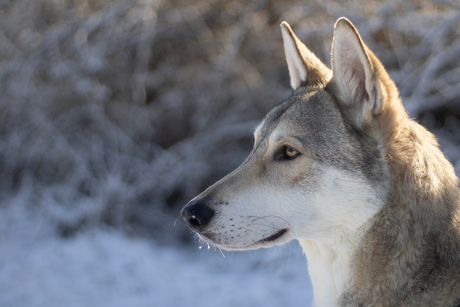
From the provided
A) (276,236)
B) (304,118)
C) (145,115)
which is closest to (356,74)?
(304,118)

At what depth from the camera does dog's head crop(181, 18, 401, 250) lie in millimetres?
2189

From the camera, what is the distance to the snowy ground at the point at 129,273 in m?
4.76

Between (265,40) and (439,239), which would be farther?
(265,40)

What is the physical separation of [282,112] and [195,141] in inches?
137

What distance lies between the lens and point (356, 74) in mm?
2311

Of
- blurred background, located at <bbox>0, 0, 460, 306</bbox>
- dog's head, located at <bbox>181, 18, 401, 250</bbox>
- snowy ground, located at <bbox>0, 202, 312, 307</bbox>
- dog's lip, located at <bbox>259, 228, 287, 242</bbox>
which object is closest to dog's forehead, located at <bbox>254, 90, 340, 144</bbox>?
dog's head, located at <bbox>181, 18, 401, 250</bbox>

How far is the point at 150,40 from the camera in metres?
6.04

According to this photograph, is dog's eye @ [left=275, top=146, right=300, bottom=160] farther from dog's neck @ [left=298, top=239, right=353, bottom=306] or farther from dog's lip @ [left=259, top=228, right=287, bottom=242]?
dog's neck @ [left=298, top=239, right=353, bottom=306]

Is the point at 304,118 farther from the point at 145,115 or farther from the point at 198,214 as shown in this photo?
the point at 145,115

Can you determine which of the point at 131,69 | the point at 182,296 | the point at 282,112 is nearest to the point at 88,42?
the point at 131,69

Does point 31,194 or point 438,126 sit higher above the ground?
point 438,126

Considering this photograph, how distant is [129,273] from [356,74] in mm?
4172

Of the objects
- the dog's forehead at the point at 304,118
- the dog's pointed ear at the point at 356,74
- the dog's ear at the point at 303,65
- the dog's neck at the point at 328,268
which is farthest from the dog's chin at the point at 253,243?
the dog's ear at the point at 303,65

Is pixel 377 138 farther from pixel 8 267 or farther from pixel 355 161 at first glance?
pixel 8 267
